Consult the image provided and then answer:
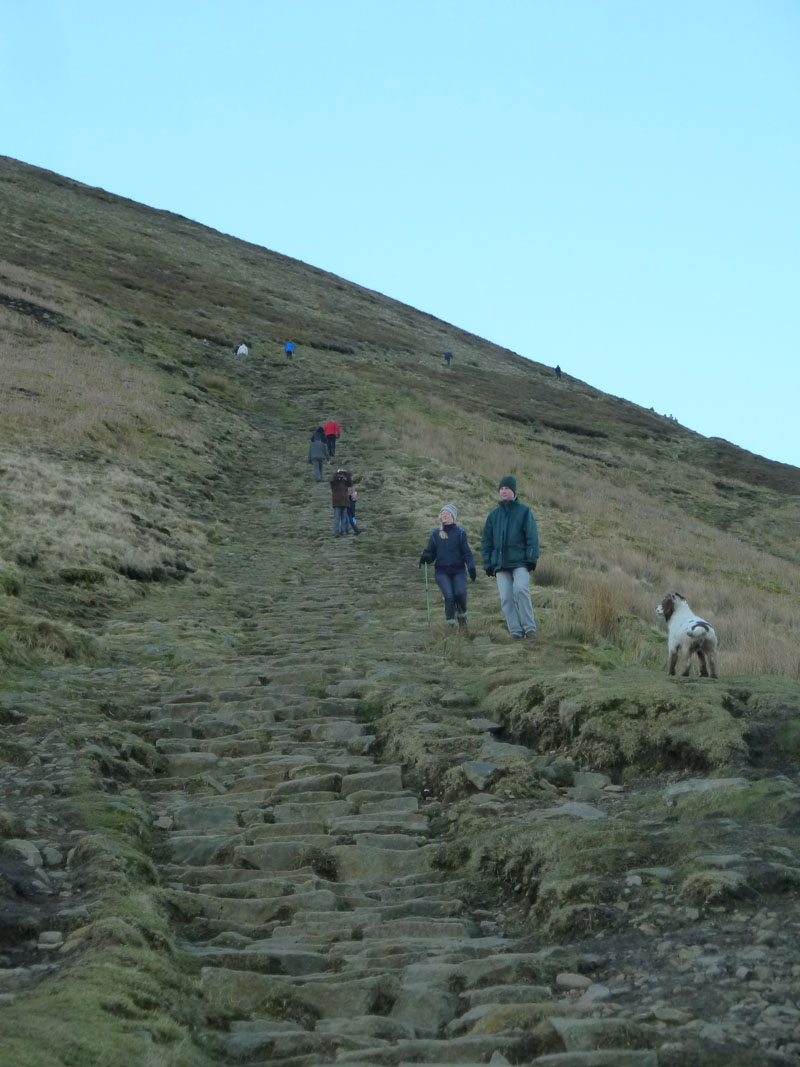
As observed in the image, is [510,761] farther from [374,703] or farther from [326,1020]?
[326,1020]

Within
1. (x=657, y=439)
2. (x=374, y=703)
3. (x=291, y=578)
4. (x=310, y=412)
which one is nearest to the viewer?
(x=374, y=703)

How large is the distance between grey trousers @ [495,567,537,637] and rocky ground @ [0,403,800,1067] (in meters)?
1.39

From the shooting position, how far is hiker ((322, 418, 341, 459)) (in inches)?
1069

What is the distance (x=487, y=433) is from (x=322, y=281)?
125 ft

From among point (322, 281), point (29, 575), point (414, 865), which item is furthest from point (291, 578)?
point (322, 281)

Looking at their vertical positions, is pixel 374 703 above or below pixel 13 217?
below

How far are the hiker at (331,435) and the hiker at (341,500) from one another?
704 centimetres

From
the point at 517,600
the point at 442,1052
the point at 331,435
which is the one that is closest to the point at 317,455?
the point at 331,435

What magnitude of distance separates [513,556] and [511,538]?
0.20 meters

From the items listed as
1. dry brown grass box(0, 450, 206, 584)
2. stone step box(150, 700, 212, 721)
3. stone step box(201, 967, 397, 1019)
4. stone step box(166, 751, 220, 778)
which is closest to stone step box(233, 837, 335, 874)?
stone step box(201, 967, 397, 1019)

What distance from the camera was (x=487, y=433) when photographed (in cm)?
3597

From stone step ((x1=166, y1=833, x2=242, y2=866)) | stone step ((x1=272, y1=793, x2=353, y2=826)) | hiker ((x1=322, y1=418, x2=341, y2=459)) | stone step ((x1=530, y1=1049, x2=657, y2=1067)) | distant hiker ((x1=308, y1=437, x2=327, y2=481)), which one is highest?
hiker ((x1=322, y1=418, x2=341, y2=459))

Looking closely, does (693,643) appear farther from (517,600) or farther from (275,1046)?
(275,1046)

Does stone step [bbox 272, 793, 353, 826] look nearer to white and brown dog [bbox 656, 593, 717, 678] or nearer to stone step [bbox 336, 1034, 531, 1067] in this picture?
stone step [bbox 336, 1034, 531, 1067]
